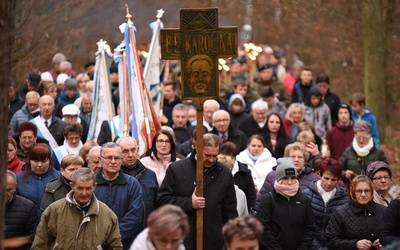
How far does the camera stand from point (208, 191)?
14.3 metres

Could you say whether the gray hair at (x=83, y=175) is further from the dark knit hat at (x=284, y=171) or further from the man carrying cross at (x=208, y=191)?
the dark knit hat at (x=284, y=171)

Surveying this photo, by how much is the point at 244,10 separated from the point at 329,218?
2494 cm

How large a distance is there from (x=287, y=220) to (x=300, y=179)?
2003mm

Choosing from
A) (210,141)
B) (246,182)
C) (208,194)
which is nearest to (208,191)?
(208,194)

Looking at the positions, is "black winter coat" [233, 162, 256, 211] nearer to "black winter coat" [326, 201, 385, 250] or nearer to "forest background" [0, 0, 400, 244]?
"black winter coat" [326, 201, 385, 250]

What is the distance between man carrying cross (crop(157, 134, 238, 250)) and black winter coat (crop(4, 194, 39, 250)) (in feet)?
4.58

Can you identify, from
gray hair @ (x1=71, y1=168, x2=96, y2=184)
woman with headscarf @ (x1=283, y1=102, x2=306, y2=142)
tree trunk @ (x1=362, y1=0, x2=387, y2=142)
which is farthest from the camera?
tree trunk @ (x1=362, y1=0, x2=387, y2=142)

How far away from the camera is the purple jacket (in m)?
15.7

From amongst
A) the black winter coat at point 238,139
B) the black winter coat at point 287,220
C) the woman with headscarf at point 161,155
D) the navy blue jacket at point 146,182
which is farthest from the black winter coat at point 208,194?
the black winter coat at point 238,139

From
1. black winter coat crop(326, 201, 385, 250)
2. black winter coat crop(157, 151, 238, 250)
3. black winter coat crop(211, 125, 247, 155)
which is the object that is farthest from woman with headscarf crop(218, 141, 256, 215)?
black winter coat crop(211, 125, 247, 155)

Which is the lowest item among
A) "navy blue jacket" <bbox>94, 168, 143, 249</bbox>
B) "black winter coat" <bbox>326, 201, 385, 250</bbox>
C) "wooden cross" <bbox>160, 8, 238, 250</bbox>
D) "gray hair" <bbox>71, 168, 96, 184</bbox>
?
"black winter coat" <bbox>326, 201, 385, 250</bbox>

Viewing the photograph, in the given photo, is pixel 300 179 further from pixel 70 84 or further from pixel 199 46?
pixel 70 84

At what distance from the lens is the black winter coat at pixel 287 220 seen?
14383mm

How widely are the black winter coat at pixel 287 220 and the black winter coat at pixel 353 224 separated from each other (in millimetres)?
280
